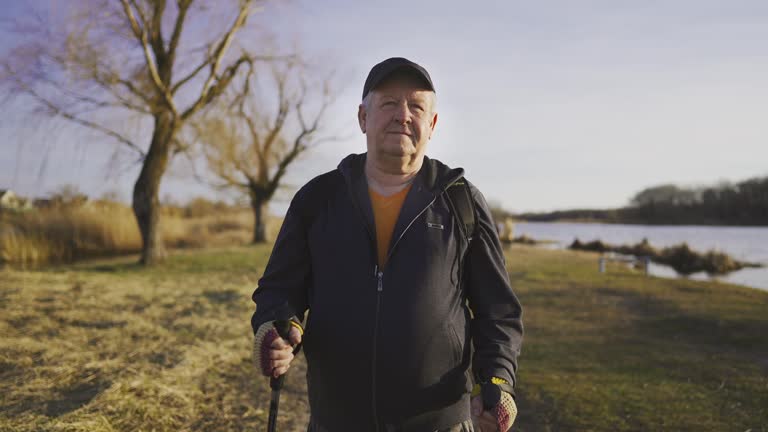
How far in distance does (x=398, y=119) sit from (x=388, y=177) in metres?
0.26

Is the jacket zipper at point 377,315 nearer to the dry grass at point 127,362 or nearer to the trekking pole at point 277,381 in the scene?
the trekking pole at point 277,381

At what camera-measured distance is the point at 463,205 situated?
6.91 ft

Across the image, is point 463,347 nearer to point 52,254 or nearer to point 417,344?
point 417,344

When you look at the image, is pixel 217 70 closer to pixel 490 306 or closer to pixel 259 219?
pixel 259 219

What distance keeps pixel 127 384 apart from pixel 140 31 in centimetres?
994

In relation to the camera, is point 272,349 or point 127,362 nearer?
point 272,349

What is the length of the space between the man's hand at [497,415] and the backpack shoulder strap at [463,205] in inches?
26.2

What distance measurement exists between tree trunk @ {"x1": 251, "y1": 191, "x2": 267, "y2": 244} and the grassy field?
11915 millimetres

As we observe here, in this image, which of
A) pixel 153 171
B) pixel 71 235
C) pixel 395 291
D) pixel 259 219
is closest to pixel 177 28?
pixel 153 171

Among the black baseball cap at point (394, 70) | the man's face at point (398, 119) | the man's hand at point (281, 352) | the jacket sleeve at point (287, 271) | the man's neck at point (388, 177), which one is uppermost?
the black baseball cap at point (394, 70)

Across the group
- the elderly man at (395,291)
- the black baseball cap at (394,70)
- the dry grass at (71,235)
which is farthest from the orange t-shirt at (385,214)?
the dry grass at (71,235)

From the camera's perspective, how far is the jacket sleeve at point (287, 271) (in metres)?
2.09

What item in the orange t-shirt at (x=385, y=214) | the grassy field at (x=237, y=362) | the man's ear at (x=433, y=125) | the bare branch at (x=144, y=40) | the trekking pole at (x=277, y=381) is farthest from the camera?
the bare branch at (x=144, y=40)

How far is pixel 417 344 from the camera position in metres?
1.98
